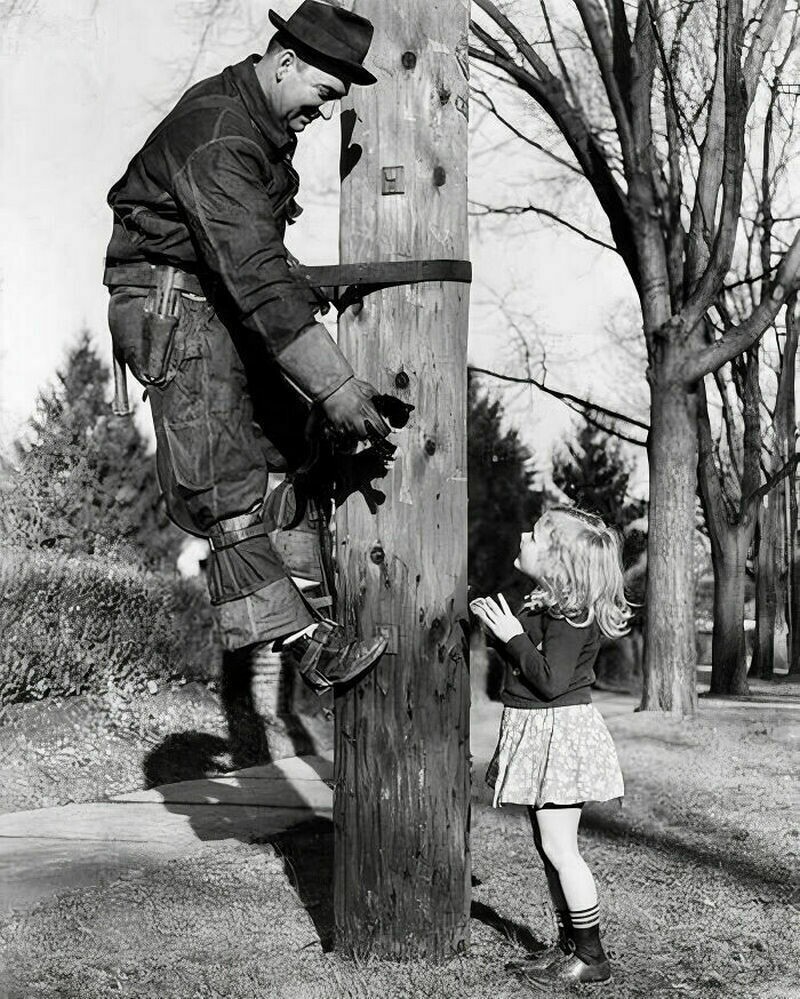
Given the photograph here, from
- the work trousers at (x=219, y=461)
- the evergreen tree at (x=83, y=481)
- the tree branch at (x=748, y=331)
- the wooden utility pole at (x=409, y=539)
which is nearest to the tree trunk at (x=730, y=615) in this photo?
the tree branch at (x=748, y=331)

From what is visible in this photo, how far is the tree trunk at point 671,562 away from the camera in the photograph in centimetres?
1098

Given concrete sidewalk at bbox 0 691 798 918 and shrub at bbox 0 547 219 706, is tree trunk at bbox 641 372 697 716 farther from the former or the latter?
Answer: shrub at bbox 0 547 219 706

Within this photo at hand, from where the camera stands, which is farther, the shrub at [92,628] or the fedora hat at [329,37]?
the shrub at [92,628]

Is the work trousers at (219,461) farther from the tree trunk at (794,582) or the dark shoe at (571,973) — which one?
the tree trunk at (794,582)

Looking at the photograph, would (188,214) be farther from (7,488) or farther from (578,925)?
(7,488)

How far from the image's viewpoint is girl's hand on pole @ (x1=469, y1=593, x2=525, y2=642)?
4023mm

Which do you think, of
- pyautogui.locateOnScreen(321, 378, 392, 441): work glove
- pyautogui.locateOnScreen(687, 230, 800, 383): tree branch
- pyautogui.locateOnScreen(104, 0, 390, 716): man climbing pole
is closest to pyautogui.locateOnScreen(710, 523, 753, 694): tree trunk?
pyautogui.locateOnScreen(687, 230, 800, 383): tree branch

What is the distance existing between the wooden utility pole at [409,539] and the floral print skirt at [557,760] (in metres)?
0.17

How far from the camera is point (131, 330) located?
3814 millimetres

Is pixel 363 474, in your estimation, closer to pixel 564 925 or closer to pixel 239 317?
pixel 239 317

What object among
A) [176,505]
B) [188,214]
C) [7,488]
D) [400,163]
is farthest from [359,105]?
[7,488]

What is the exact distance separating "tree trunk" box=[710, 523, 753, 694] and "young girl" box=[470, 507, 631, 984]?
10.5m

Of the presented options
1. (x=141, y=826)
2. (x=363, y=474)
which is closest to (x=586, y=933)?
(x=363, y=474)

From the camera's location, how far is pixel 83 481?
14.7m
